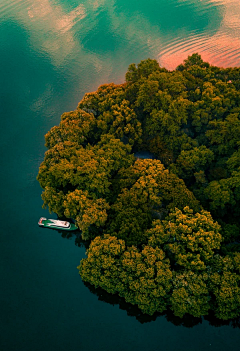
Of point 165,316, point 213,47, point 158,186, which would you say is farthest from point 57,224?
point 213,47

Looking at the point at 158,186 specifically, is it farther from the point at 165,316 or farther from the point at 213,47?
the point at 213,47

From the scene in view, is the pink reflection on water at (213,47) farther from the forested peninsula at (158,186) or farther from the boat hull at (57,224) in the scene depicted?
the boat hull at (57,224)

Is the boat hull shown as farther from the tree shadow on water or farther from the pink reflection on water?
the pink reflection on water

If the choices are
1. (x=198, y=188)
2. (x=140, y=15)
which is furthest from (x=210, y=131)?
(x=140, y=15)

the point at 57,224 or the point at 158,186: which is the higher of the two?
the point at 158,186

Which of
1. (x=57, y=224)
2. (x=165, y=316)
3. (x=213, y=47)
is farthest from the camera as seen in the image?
(x=213, y=47)

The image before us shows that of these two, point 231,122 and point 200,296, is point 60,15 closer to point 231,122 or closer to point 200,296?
point 231,122

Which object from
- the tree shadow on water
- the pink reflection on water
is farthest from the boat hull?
the pink reflection on water

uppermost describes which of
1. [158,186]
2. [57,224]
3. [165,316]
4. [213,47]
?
[213,47]
